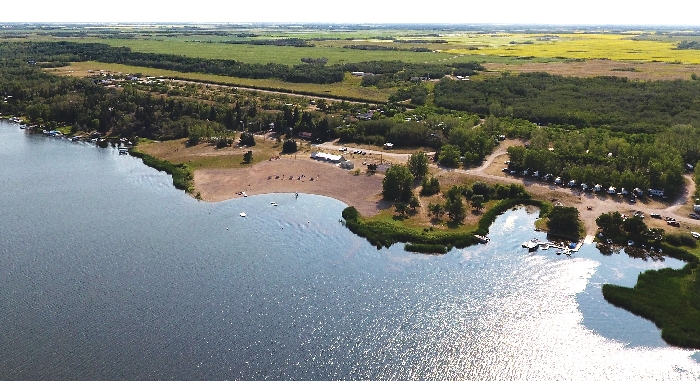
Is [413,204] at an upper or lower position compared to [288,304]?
upper

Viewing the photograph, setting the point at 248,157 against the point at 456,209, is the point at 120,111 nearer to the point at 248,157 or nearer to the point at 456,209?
the point at 248,157

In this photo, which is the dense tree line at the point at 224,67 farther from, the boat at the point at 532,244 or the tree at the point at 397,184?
the boat at the point at 532,244

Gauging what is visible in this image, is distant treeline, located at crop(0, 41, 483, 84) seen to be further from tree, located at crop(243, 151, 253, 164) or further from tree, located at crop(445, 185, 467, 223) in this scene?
tree, located at crop(445, 185, 467, 223)

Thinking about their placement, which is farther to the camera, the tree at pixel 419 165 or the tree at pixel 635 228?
the tree at pixel 419 165

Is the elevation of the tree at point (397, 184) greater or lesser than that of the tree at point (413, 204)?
greater

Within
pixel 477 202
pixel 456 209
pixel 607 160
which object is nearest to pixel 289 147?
pixel 477 202

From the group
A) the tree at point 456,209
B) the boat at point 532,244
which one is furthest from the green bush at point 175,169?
the boat at point 532,244
